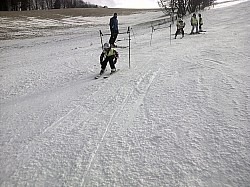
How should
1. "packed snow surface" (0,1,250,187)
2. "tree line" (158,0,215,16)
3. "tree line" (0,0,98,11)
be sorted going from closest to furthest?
"packed snow surface" (0,1,250,187) < "tree line" (158,0,215,16) < "tree line" (0,0,98,11)

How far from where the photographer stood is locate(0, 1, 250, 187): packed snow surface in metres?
4.39

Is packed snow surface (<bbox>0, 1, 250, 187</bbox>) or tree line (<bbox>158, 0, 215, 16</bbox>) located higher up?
tree line (<bbox>158, 0, 215, 16</bbox>)

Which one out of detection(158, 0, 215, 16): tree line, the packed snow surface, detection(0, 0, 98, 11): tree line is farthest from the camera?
detection(0, 0, 98, 11): tree line

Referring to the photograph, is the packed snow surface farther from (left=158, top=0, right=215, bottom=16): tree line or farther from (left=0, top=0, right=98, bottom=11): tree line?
(left=0, top=0, right=98, bottom=11): tree line

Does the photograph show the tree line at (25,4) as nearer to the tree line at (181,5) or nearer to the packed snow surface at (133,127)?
the tree line at (181,5)

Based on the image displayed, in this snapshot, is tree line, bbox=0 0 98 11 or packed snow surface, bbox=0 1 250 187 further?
tree line, bbox=0 0 98 11

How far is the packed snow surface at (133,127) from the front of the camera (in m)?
4.39

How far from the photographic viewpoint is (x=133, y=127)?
19.2 feet

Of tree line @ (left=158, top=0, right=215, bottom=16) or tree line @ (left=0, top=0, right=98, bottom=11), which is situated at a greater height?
tree line @ (left=0, top=0, right=98, bottom=11)

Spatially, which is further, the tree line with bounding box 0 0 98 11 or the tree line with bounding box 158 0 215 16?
the tree line with bounding box 0 0 98 11

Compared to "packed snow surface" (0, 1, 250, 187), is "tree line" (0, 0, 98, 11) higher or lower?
higher

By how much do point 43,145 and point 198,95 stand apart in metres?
4.14

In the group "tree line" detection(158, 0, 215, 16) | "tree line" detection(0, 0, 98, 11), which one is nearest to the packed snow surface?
"tree line" detection(158, 0, 215, 16)

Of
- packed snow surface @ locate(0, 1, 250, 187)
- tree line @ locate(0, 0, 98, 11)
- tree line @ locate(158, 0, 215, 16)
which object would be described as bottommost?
packed snow surface @ locate(0, 1, 250, 187)
